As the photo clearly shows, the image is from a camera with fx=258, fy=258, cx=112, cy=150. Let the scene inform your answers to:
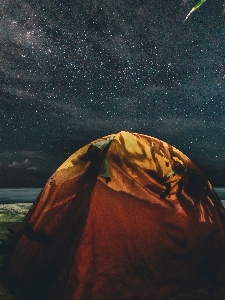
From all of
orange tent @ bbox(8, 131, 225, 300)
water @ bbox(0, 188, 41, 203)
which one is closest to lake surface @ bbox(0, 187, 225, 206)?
water @ bbox(0, 188, 41, 203)

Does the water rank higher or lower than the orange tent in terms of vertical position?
lower

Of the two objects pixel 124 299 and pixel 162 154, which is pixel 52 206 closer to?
pixel 124 299

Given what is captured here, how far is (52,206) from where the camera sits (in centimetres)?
287

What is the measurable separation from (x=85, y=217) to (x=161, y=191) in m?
0.91

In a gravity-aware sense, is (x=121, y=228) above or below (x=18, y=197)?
above

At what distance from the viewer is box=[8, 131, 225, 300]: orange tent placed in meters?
2.45

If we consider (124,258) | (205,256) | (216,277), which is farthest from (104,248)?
(216,277)

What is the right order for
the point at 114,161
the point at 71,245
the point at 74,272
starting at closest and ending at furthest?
the point at 74,272 < the point at 71,245 < the point at 114,161

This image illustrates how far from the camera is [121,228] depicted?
2.60 m

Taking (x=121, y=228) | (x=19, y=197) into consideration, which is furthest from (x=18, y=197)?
(x=121, y=228)

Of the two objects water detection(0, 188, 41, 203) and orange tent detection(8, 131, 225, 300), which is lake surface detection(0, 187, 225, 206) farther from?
orange tent detection(8, 131, 225, 300)

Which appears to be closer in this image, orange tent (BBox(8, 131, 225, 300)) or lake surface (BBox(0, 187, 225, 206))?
orange tent (BBox(8, 131, 225, 300))

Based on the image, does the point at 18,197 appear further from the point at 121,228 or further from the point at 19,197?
the point at 121,228

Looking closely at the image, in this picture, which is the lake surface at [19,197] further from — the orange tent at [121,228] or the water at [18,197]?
the orange tent at [121,228]
